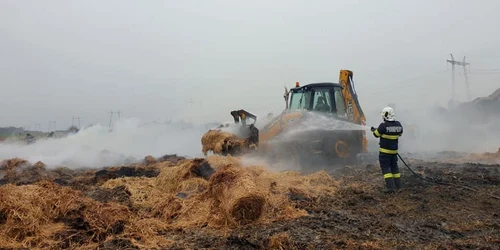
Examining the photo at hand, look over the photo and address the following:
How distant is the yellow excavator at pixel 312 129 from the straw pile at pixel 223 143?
2.9 inches

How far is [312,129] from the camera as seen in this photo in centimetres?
1182

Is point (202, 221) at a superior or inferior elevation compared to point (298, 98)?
inferior

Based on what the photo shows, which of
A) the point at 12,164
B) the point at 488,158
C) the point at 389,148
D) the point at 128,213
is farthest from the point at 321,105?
the point at 12,164

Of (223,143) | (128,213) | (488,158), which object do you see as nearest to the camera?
(128,213)

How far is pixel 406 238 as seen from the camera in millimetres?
4848

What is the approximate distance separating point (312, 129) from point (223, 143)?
9.86ft

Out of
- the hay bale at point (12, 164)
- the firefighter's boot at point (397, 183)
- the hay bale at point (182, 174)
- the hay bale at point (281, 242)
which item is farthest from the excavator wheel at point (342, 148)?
the hay bale at point (12, 164)

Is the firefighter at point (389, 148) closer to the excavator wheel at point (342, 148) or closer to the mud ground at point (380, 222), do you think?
the mud ground at point (380, 222)

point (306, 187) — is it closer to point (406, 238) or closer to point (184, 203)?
point (184, 203)

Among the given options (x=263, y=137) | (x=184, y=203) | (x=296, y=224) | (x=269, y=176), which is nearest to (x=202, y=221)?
(x=184, y=203)

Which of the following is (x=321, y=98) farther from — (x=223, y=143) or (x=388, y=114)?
(x=388, y=114)

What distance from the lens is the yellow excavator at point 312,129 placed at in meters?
11.9

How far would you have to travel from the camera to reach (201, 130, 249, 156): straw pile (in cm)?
1230

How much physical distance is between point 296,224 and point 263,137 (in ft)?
24.1
